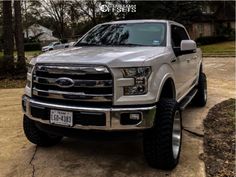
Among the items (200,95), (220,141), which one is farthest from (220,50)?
(220,141)

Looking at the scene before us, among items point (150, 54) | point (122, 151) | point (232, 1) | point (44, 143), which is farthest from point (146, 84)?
point (232, 1)

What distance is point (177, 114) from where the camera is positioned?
4402 mm

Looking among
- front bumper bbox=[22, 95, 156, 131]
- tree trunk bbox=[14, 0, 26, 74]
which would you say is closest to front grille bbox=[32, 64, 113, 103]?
front bumper bbox=[22, 95, 156, 131]

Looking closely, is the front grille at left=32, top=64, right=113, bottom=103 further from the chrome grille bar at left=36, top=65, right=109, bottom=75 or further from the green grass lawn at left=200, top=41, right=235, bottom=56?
the green grass lawn at left=200, top=41, right=235, bottom=56

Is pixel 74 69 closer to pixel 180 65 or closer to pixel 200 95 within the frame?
pixel 180 65

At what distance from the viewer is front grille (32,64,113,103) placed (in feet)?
12.1

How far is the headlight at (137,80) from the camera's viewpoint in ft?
12.2

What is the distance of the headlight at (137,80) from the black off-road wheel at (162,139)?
0.39 m

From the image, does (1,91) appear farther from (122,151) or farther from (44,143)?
(122,151)

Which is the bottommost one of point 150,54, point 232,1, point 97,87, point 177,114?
point 177,114

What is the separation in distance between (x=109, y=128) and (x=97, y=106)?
0.88ft

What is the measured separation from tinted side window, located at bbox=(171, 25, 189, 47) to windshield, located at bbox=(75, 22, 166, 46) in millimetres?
272

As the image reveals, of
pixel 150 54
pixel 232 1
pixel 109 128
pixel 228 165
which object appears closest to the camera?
pixel 109 128

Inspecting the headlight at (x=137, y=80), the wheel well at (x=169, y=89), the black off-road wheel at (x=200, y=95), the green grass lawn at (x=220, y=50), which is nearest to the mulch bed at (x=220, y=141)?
the black off-road wheel at (x=200, y=95)
